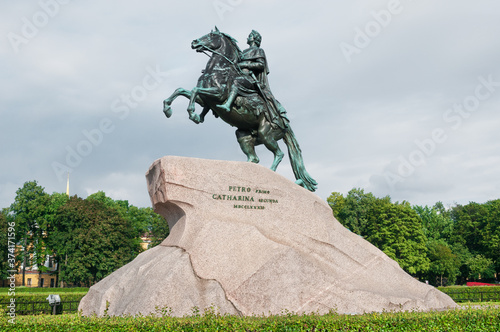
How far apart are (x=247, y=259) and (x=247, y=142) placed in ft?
15.1

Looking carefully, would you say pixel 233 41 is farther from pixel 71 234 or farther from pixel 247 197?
pixel 71 234

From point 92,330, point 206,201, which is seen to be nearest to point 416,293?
point 206,201

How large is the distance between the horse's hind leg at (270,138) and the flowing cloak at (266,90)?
0.62ft

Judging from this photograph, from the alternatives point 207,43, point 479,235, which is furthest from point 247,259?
point 479,235

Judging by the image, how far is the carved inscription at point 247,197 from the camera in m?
10.2

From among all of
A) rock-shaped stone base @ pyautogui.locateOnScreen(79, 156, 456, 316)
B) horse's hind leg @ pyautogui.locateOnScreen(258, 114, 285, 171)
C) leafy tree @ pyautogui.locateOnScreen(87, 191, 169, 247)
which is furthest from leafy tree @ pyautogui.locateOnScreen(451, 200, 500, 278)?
rock-shaped stone base @ pyautogui.locateOnScreen(79, 156, 456, 316)

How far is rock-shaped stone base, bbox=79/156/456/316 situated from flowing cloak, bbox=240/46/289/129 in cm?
257

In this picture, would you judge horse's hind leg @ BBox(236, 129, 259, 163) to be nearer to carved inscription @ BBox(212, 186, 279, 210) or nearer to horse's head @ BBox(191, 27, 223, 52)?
horse's head @ BBox(191, 27, 223, 52)

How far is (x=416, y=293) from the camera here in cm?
1006

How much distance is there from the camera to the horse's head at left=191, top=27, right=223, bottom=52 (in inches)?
485

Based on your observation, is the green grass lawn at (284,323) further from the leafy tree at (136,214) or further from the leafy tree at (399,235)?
the leafy tree at (136,214)

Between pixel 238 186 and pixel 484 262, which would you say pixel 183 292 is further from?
pixel 484 262

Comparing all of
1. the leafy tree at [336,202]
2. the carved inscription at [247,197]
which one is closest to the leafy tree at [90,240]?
the leafy tree at [336,202]

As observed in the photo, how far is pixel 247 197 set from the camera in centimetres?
1039
